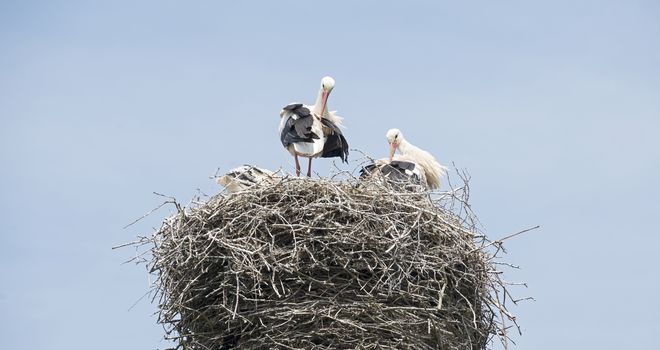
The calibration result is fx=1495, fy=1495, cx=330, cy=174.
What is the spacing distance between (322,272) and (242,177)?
161 centimetres

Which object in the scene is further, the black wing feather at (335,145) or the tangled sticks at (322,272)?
the black wing feather at (335,145)

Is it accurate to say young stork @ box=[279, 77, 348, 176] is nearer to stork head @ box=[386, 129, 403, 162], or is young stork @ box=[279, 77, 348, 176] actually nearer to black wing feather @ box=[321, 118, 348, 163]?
black wing feather @ box=[321, 118, 348, 163]

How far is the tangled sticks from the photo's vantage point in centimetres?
922

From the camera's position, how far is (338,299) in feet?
30.5

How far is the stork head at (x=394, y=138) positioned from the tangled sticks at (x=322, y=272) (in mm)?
3275

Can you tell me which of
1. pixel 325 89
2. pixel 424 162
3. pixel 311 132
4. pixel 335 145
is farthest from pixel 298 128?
pixel 424 162

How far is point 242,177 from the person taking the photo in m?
10.7

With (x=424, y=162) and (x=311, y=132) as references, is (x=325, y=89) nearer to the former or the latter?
(x=311, y=132)

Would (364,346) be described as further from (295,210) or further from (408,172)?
(408,172)

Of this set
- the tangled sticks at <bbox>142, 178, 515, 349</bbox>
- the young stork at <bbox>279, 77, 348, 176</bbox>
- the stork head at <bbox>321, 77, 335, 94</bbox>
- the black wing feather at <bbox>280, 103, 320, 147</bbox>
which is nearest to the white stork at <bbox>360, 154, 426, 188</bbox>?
the young stork at <bbox>279, 77, 348, 176</bbox>

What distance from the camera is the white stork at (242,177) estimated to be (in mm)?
10370

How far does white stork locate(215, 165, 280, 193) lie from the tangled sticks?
688 millimetres

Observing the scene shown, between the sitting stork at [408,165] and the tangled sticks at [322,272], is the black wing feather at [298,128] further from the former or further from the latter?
the tangled sticks at [322,272]

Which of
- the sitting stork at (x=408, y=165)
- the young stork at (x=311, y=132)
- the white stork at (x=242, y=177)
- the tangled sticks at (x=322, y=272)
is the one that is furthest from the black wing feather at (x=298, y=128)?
the tangled sticks at (x=322, y=272)
